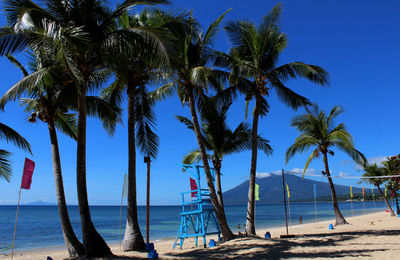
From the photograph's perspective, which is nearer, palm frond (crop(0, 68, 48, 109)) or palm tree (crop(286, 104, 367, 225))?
palm frond (crop(0, 68, 48, 109))

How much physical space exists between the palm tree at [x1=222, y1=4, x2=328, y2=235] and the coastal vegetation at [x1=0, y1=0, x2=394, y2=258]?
43 mm

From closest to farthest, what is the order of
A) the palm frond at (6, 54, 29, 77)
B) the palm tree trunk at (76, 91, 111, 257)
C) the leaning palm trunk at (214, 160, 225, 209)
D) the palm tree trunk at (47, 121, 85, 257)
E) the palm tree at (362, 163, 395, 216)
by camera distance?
the palm tree trunk at (76, 91, 111, 257) → the palm tree trunk at (47, 121, 85, 257) → the palm frond at (6, 54, 29, 77) → the leaning palm trunk at (214, 160, 225, 209) → the palm tree at (362, 163, 395, 216)

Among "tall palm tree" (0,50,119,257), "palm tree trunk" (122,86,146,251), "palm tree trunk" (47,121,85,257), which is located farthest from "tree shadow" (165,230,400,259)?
"tall palm tree" (0,50,119,257)

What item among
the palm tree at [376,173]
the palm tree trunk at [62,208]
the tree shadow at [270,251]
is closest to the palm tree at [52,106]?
the palm tree trunk at [62,208]

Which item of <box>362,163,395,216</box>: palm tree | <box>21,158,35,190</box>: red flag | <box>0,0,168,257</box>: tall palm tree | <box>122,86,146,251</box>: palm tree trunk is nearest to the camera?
<box>0,0,168,257</box>: tall palm tree

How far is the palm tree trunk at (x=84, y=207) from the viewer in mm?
7992

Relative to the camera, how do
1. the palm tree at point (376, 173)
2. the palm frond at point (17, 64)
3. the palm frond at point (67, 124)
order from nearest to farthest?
the palm frond at point (17, 64), the palm frond at point (67, 124), the palm tree at point (376, 173)

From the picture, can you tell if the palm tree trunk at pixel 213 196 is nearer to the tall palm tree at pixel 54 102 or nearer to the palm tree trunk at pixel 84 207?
the tall palm tree at pixel 54 102

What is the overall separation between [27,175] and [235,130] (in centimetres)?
876

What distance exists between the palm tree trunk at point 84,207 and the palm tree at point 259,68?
6.42 metres

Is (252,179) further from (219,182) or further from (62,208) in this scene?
(62,208)

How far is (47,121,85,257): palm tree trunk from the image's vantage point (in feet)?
28.4

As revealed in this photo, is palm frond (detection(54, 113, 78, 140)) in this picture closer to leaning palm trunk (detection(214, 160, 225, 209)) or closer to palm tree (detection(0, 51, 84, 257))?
palm tree (detection(0, 51, 84, 257))

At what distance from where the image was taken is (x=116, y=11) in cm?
849
